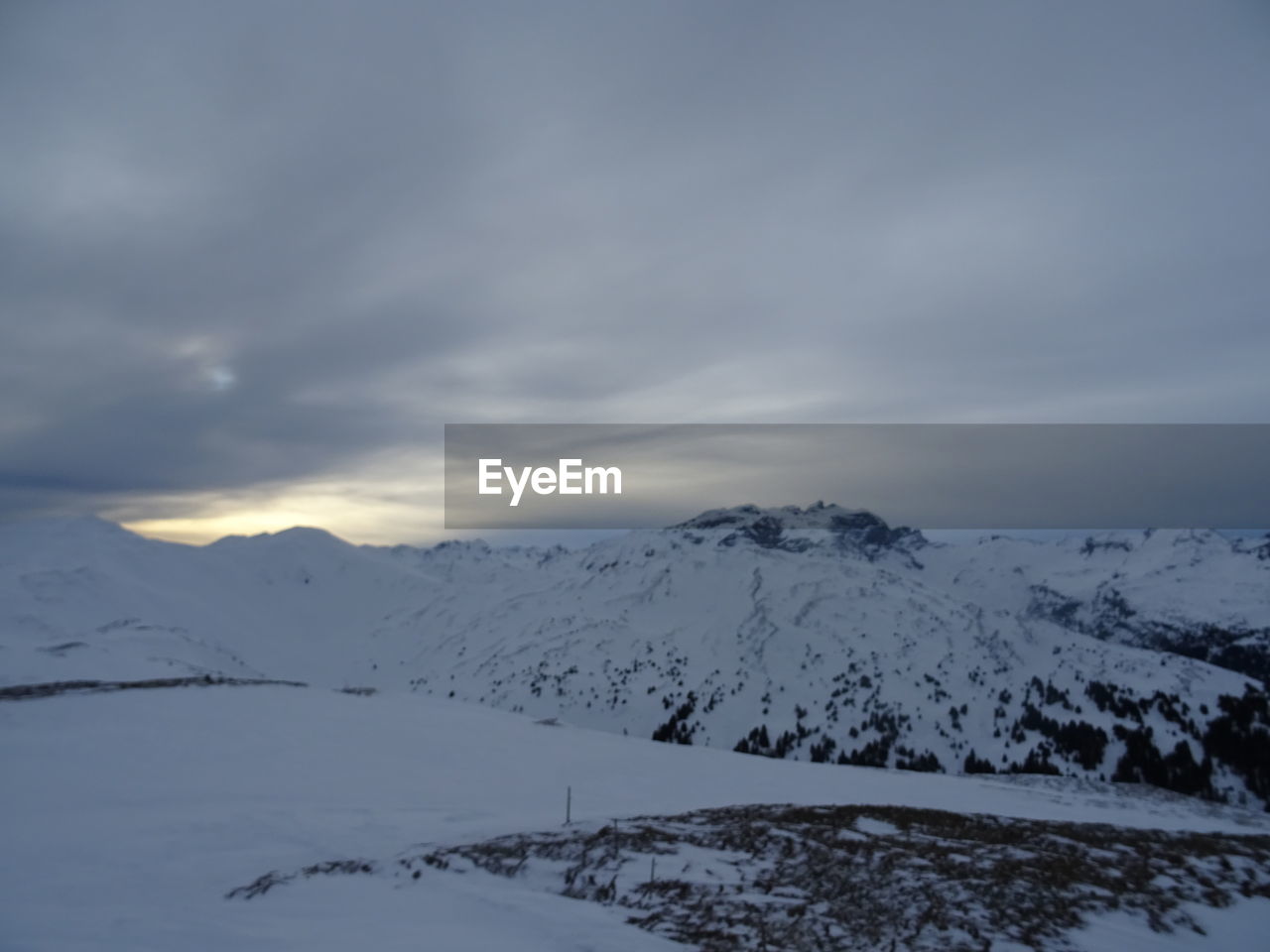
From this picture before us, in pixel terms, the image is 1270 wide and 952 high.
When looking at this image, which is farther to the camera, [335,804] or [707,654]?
[707,654]

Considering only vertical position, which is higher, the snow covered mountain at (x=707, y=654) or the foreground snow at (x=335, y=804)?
the foreground snow at (x=335, y=804)

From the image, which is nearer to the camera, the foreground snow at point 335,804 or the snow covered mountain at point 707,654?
the foreground snow at point 335,804

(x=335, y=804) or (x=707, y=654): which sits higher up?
(x=335, y=804)

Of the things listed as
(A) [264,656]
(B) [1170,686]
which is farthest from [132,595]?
(B) [1170,686]
